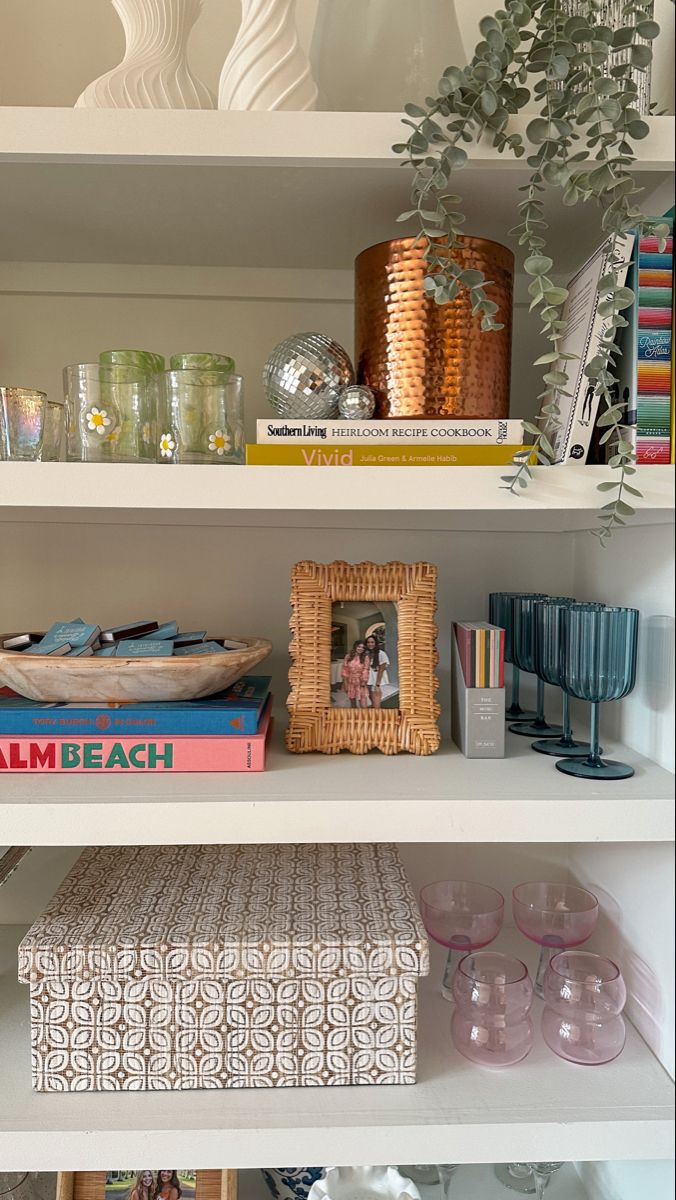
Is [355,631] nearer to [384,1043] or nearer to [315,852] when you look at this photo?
[315,852]

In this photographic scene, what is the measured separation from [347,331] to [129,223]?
0.33 metres

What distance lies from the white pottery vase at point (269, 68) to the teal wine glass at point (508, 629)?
2.11 feet

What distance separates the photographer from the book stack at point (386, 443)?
0.88 m

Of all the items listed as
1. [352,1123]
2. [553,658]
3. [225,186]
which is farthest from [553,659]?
[225,186]

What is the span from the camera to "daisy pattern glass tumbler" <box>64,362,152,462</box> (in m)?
0.95

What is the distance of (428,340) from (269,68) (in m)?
0.33

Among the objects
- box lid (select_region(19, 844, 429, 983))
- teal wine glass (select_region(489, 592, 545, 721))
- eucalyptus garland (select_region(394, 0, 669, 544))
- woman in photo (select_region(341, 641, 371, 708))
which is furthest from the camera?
teal wine glass (select_region(489, 592, 545, 721))

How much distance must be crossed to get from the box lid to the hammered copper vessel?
1.90ft

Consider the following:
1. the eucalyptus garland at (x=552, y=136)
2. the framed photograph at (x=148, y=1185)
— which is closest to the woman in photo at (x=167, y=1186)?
the framed photograph at (x=148, y=1185)

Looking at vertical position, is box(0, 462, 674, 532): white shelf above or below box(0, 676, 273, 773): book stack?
above

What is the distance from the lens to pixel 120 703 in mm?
970

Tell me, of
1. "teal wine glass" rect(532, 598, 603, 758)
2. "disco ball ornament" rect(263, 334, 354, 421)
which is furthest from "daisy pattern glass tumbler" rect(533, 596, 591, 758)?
"disco ball ornament" rect(263, 334, 354, 421)

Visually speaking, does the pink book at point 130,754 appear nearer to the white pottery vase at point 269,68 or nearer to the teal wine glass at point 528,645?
the teal wine glass at point 528,645

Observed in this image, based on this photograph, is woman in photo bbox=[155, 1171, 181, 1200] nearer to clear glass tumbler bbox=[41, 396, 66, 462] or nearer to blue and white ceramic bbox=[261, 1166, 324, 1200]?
blue and white ceramic bbox=[261, 1166, 324, 1200]
